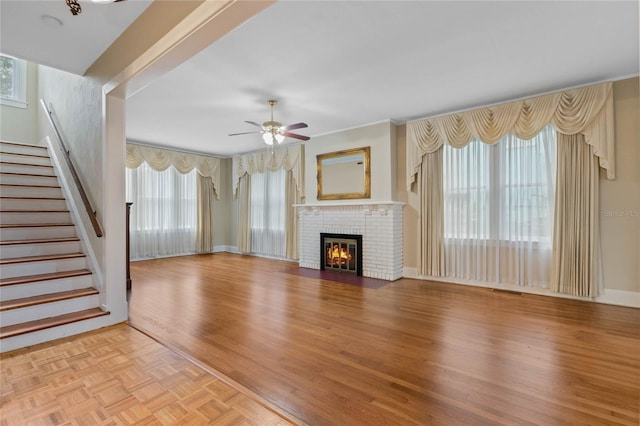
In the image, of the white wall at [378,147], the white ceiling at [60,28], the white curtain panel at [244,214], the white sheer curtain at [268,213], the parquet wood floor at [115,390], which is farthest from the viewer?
the white curtain panel at [244,214]

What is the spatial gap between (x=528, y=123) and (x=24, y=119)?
28.9ft

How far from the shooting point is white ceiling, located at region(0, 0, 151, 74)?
7.74ft

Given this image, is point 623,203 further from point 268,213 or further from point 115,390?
point 268,213

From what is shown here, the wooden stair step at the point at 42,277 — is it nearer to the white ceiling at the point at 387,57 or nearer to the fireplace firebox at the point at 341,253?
the white ceiling at the point at 387,57

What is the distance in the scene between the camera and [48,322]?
110 inches

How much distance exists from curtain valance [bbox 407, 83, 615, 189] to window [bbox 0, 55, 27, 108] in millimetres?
7400

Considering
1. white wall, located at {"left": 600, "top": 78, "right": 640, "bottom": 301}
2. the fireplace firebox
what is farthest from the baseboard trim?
the fireplace firebox

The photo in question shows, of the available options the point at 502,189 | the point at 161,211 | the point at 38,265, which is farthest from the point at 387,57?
the point at 161,211

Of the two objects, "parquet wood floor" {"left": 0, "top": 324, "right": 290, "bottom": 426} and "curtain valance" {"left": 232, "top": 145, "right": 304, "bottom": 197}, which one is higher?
"curtain valance" {"left": 232, "top": 145, "right": 304, "bottom": 197}

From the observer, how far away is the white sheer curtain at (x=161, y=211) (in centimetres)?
698

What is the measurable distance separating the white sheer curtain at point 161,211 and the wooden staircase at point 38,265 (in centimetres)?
262

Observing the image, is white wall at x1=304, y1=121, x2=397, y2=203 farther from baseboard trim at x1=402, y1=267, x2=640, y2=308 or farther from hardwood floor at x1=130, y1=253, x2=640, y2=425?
hardwood floor at x1=130, y1=253, x2=640, y2=425

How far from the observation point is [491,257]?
14.8 ft

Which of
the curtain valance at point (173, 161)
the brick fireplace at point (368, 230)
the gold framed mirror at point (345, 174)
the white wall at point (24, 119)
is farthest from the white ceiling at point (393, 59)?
the white wall at point (24, 119)
